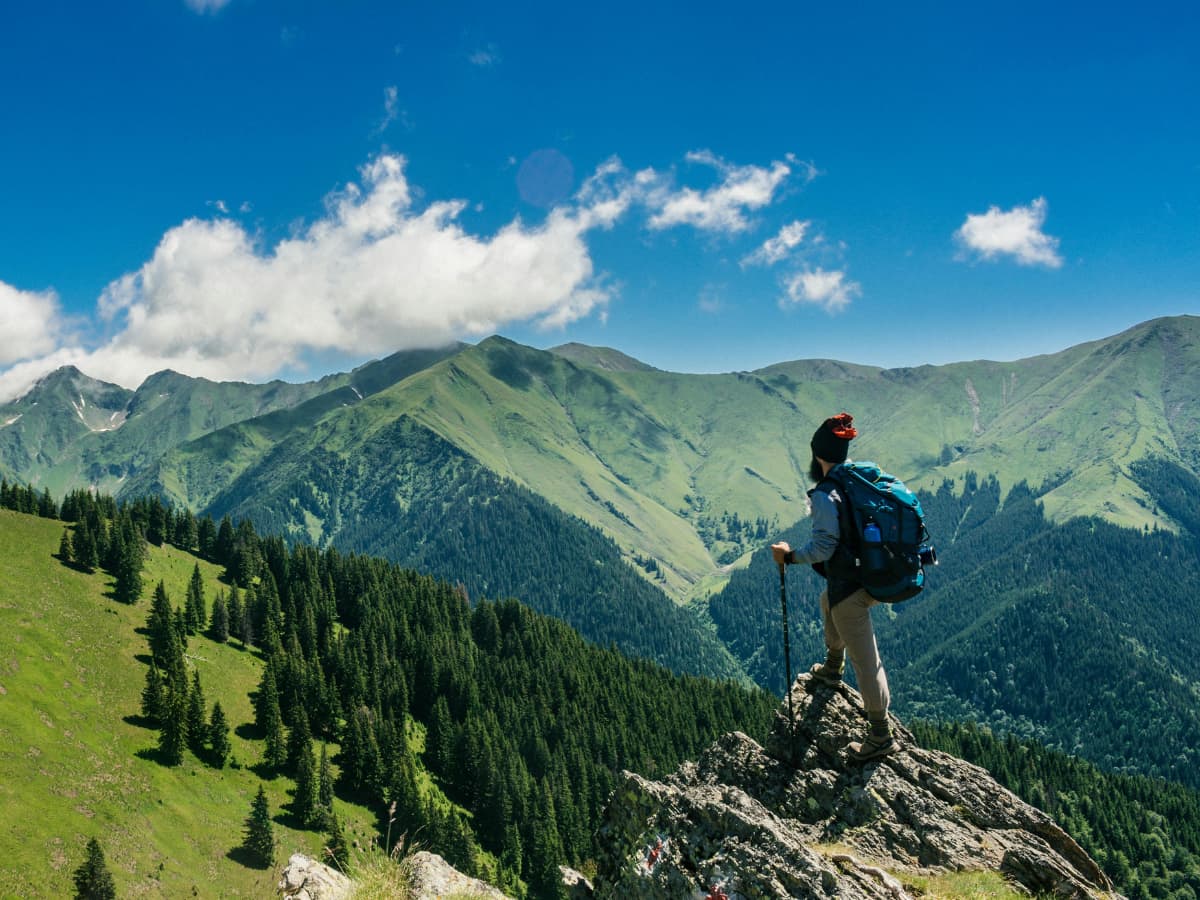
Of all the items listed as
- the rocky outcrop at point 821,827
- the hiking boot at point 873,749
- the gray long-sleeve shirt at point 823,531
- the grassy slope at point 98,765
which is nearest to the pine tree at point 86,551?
the grassy slope at point 98,765

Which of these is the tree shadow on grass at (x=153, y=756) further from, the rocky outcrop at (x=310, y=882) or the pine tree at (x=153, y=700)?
the rocky outcrop at (x=310, y=882)

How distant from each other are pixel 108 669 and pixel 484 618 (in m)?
75.1

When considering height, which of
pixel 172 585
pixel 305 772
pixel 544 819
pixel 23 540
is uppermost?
pixel 23 540

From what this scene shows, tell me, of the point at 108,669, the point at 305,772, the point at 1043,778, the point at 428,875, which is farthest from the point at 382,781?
the point at 1043,778

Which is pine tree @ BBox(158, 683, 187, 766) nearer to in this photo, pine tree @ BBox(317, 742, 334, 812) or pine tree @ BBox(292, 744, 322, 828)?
pine tree @ BBox(292, 744, 322, 828)

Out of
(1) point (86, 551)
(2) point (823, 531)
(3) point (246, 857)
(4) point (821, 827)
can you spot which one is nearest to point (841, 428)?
(2) point (823, 531)

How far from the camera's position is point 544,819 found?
10194 centimetres

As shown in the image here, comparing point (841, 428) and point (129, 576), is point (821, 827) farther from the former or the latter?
point (129, 576)

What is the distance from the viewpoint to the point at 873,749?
1349cm

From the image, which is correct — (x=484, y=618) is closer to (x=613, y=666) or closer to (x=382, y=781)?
(x=613, y=666)

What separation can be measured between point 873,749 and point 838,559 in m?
4.89

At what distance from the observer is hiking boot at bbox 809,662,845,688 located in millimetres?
15011

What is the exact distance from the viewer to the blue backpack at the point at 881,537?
1099 centimetres

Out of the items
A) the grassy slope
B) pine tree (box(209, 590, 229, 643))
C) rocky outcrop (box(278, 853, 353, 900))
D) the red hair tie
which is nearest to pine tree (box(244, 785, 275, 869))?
the grassy slope
